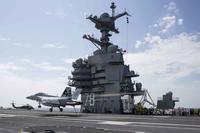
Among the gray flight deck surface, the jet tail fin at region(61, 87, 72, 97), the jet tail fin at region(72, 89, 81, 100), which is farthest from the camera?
the jet tail fin at region(61, 87, 72, 97)

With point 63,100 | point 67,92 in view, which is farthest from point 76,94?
point 67,92

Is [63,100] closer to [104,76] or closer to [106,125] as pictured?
[104,76]

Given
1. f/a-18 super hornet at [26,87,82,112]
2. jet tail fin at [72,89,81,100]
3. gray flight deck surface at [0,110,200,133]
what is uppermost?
jet tail fin at [72,89,81,100]

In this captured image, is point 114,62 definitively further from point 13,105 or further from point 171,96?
point 13,105

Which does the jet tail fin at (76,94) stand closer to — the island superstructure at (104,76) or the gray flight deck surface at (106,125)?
the island superstructure at (104,76)

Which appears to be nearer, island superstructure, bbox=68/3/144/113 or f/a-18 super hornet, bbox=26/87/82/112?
f/a-18 super hornet, bbox=26/87/82/112

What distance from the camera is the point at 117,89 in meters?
63.6

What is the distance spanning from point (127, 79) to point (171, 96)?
10355 mm

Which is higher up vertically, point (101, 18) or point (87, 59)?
point (101, 18)

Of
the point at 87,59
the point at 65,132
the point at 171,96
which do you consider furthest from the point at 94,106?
the point at 65,132

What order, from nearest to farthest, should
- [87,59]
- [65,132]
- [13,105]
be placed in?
[65,132] → [87,59] → [13,105]

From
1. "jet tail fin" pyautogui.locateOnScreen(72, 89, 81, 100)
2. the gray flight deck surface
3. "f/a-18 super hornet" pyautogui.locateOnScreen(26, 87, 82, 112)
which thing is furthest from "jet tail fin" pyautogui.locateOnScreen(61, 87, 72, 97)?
the gray flight deck surface

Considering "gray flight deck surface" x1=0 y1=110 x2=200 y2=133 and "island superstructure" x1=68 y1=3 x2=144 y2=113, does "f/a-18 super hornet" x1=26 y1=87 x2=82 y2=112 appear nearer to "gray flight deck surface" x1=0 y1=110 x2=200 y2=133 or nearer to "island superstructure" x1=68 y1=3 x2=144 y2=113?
"island superstructure" x1=68 y1=3 x2=144 y2=113

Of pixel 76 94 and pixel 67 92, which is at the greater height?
pixel 67 92
